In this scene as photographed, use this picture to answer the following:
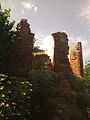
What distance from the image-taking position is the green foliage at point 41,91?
56.7 feet

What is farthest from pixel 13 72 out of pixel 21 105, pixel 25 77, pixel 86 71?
pixel 86 71

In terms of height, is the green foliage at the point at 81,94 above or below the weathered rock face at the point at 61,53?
below

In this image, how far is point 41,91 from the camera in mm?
17891

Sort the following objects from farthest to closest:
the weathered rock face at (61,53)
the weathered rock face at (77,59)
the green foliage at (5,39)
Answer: the weathered rock face at (77,59), the weathered rock face at (61,53), the green foliage at (5,39)

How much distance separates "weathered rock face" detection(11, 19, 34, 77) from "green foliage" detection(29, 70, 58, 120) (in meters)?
0.78

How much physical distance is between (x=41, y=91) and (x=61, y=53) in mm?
4433

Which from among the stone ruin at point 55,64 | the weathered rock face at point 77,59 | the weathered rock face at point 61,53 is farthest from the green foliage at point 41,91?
the weathered rock face at point 77,59

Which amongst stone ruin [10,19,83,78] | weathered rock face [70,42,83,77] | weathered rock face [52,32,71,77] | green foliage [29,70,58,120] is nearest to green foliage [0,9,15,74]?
stone ruin [10,19,83,78]

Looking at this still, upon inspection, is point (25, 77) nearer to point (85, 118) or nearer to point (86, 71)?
point (85, 118)

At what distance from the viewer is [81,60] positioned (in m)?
25.2

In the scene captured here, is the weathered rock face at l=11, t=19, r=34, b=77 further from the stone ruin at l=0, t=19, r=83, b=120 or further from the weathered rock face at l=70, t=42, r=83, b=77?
the weathered rock face at l=70, t=42, r=83, b=77

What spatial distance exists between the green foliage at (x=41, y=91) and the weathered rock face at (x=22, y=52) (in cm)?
78

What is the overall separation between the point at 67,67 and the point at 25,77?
363 centimetres

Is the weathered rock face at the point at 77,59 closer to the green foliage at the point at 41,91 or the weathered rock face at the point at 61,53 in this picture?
the weathered rock face at the point at 61,53
